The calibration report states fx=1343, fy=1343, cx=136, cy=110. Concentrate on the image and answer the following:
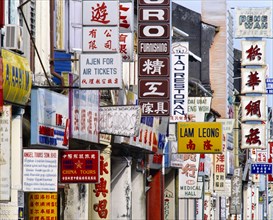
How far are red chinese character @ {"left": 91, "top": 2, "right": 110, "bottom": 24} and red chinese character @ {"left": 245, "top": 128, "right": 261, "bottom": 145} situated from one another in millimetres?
Answer: 39526

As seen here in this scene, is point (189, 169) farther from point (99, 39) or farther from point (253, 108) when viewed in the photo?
point (99, 39)

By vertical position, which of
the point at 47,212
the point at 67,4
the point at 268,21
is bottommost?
the point at 47,212

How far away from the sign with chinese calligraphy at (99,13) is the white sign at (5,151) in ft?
14.1

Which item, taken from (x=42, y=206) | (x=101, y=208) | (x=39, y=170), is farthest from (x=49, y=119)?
(x=101, y=208)

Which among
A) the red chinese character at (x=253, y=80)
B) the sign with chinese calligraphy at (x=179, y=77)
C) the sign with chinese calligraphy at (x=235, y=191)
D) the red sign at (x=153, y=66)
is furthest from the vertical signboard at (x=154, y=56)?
the sign with chinese calligraphy at (x=235, y=191)

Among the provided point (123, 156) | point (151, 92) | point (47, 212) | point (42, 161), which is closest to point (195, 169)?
point (123, 156)

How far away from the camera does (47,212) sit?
25797 millimetres

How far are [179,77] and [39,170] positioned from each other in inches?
741

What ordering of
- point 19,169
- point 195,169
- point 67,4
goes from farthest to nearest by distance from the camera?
point 195,169 < point 67,4 < point 19,169

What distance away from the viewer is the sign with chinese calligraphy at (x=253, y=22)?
65375mm

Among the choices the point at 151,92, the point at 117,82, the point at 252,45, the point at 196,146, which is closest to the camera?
the point at 117,82

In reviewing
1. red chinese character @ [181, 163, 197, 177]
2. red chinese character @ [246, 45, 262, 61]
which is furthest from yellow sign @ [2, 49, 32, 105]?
red chinese character @ [246, 45, 262, 61]

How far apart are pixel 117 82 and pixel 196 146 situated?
17.8 m

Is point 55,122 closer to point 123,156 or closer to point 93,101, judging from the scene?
point 93,101
